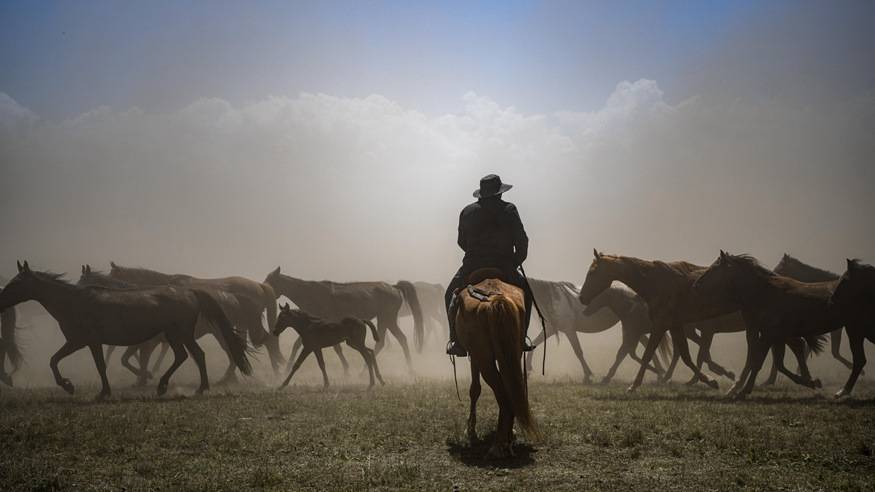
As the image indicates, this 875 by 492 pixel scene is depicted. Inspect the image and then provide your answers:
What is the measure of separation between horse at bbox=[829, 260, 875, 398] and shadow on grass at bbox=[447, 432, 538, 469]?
704cm

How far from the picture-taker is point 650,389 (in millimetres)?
12812

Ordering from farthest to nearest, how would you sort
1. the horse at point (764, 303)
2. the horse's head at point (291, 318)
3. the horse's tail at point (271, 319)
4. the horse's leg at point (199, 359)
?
the horse's tail at point (271, 319) < the horse's head at point (291, 318) < the horse's leg at point (199, 359) < the horse at point (764, 303)

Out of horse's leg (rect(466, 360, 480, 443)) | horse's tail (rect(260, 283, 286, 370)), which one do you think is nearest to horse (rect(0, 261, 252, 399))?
horse's tail (rect(260, 283, 286, 370))

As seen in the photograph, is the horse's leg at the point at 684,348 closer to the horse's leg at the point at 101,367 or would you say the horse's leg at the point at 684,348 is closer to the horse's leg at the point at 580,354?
the horse's leg at the point at 580,354

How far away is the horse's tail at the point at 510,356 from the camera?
6629 mm

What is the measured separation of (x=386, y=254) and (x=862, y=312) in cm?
10790

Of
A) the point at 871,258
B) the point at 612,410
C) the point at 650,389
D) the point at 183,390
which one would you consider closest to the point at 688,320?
the point at 650,389

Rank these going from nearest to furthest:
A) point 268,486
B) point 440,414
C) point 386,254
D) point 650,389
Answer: point 268,486
point 440,414
point 650,389
point 386,254

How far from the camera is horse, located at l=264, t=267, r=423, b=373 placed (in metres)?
20.4

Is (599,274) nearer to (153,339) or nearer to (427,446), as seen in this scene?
(427,446)

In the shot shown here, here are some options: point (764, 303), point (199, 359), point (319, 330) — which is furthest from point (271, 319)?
point (764, 303)

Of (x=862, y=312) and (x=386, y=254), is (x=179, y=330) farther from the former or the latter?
(x=386, y=254)

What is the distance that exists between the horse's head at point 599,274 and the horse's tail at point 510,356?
7.26 m

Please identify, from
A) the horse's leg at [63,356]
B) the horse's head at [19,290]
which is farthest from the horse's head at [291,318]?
the horse's head at [19,290]
